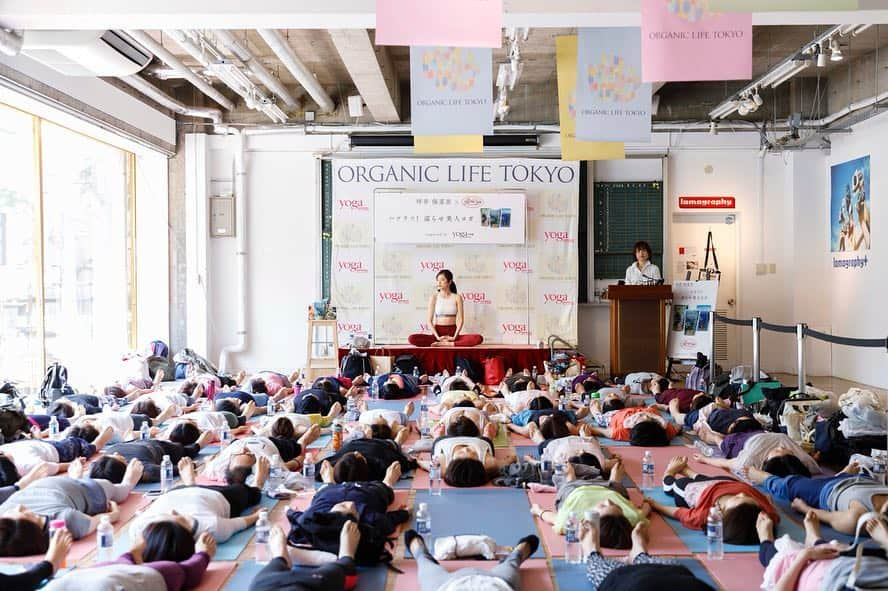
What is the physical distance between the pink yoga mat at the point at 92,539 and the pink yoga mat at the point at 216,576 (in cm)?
68

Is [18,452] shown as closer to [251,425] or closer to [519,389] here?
[251,425]

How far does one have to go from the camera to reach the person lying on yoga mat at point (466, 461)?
4980 millimetres

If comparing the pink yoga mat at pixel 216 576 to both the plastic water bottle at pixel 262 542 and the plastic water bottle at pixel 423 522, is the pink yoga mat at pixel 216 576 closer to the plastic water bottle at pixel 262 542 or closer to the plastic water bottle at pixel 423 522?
the plastic water bottle at pixel 262 542

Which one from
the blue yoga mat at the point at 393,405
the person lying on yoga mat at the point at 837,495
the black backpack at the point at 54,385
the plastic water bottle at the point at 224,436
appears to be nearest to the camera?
the person lying on yoga mat at the point at 837,495

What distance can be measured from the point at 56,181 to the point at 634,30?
21.4 feet

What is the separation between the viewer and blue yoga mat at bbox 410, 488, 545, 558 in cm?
416

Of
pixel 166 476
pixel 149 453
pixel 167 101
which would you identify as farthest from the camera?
pixel 167 101

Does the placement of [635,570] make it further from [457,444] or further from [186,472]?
[186,472]

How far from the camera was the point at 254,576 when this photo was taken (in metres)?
3.33

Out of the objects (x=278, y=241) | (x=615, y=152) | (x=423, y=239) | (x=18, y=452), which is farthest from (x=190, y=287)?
(x=615, y=152)

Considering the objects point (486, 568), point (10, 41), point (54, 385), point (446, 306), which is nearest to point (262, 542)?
point (486, 568)

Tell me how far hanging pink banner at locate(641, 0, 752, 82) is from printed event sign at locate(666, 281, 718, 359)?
5.99 meters

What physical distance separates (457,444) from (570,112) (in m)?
2.46

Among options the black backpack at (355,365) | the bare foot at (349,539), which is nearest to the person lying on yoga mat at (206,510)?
the bare foot at (349,539)
